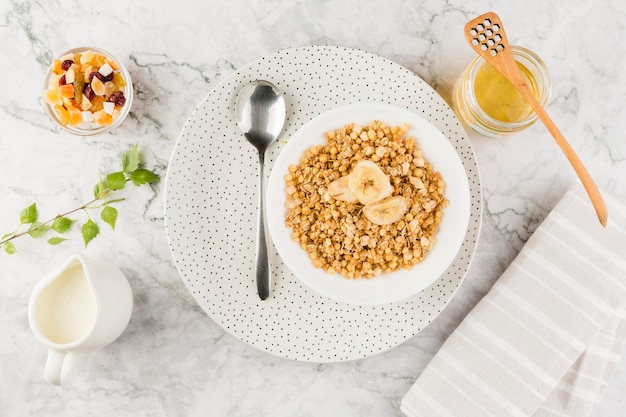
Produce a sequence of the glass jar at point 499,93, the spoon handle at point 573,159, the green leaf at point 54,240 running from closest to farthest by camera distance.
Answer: the spoon handle at point 573,159
the glass jar at point 499,93
the green leaf at point 54,240

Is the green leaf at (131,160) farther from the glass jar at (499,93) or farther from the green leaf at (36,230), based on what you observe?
the glass jar at (499,93)

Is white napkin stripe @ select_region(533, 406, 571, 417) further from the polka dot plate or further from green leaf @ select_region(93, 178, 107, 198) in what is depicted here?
green leaf @ select_region(93, 178, 107, 198)

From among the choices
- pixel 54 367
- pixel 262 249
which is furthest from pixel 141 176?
pixel 54 367

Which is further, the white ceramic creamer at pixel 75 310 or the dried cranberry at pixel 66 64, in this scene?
the dried cranberry at pixel 66 64

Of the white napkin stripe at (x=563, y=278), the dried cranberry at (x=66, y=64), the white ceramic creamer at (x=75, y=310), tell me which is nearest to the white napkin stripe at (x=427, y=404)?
the white napkin stripe at (x=563, y=278)

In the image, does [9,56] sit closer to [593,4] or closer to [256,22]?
[256,22]

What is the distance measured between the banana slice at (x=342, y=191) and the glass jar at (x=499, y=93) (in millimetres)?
356

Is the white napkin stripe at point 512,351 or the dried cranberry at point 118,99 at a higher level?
the dried cranberry at point 118,99

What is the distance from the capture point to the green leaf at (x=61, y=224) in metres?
1.49

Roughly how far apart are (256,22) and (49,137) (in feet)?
2.08

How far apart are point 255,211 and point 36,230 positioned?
591mm

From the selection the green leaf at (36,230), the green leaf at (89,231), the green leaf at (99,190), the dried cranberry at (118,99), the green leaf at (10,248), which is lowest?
the green leaf at (10,248)

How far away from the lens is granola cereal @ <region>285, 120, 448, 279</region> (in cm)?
135

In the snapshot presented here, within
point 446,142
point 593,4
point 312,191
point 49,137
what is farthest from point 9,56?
point 593,4
